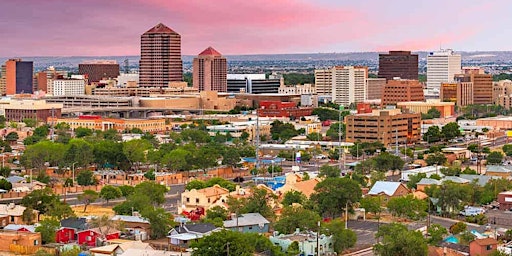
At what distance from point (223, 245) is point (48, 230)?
243 inches

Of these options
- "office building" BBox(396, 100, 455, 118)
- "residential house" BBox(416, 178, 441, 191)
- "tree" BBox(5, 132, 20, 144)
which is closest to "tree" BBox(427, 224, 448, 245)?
"residential house" BBox(416, 178, 441, 191)

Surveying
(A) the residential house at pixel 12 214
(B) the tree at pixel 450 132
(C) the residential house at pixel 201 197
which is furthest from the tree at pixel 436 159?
(A) the residential house at pixel 12 214

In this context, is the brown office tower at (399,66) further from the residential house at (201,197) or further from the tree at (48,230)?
the tree at (48,230)

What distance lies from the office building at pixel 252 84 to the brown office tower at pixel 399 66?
18400 millimetres

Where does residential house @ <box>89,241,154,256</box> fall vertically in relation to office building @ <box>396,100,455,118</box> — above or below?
below

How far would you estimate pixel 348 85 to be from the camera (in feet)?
316

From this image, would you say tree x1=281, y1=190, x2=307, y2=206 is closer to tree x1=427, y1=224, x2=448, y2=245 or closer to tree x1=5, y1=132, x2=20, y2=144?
tree x1=427, y1=224, x2=448, y2=245

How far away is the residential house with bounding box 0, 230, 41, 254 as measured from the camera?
24.9 meters

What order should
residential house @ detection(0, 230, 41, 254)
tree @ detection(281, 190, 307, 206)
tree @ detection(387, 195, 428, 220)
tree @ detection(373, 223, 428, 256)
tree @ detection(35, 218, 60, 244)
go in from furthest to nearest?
1. tree @ detection(281, 190, 307, 206)
2. tree @ detection(387, 195, 428, 220)
3. tree @ detection(35, 218, 60, 244)
4. residential house @ detection(0, 230, 41, 254)
5. tree @ detection(373, 223, 428, 256)

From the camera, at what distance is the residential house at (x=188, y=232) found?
24938 mm

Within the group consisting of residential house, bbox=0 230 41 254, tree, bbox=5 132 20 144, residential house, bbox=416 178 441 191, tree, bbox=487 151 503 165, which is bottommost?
residential house, bbox=0 230 41 254

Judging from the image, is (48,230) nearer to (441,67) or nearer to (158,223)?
(158,223)

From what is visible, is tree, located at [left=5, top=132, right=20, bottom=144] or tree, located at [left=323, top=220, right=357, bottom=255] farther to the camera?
tree, located at [left=5, top=132, right=20, bottom=144]

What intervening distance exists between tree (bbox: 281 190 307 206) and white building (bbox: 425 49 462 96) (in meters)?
90.3
